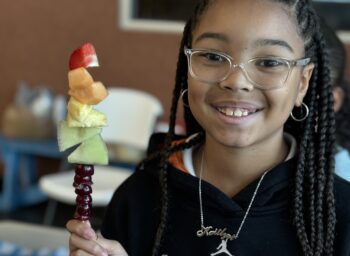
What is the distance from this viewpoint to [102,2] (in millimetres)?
4227

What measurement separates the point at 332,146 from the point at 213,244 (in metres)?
0.32

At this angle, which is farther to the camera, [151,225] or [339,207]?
[151,225]

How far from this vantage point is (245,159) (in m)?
1.23

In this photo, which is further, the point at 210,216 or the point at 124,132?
the point at 124,132

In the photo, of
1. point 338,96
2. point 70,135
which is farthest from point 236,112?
point 338,96

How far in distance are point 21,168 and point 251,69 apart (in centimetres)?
352

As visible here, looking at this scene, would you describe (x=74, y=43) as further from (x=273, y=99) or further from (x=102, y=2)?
(x=273, y=99)

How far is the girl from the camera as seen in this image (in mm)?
1106

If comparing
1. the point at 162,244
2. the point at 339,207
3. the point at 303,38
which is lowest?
the point at 162,244

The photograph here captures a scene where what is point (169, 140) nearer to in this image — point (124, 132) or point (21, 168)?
point (124, 132)

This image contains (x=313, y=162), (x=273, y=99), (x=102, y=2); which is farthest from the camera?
(x=102, y=2)

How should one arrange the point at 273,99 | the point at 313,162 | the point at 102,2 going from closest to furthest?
the point at 273,99 < the point at 313,162 < the point at 102,2

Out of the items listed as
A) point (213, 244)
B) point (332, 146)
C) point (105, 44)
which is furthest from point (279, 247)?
point (105, 44)

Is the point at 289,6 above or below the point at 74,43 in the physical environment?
above
